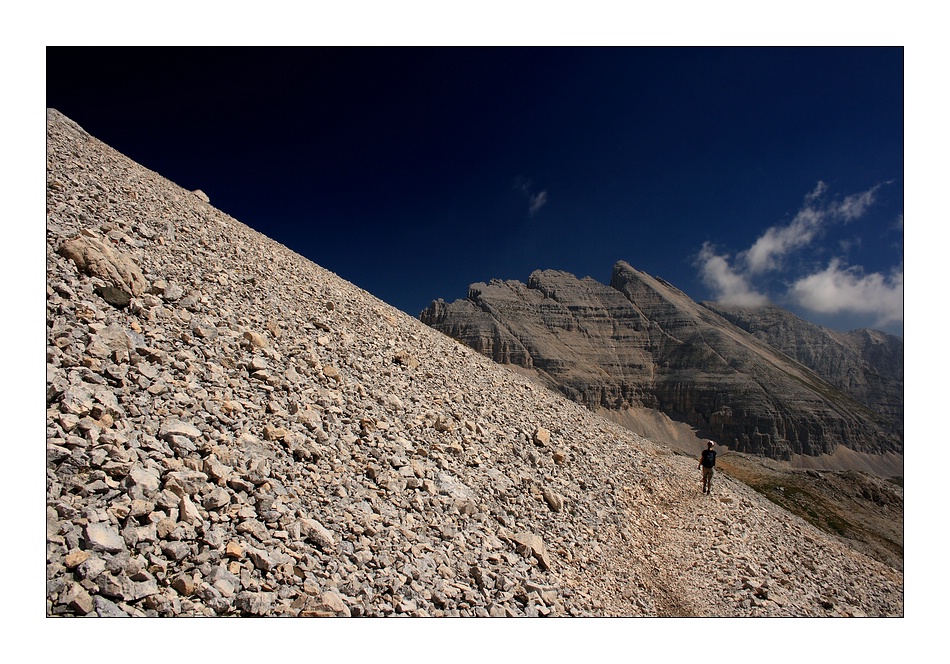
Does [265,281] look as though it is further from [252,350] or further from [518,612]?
[518,612]

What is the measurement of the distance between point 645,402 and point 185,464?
161964 millimetres

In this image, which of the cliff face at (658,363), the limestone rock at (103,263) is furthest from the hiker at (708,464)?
the cliff face at (658,363)

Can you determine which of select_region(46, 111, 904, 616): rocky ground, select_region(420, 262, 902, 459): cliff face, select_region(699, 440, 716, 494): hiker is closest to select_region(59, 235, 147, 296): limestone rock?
select_region(46, 111, 904, 616): rocky ground

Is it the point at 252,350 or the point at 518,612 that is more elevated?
the point at 252,350

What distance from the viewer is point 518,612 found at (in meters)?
6.25

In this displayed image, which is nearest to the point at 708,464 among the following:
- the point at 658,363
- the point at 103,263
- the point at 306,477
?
the point at 306,477

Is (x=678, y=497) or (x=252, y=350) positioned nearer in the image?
(x=252, y=350)

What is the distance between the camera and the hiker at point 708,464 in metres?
13.4

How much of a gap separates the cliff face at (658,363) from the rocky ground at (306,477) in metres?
137

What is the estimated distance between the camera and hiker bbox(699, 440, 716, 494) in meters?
13.4

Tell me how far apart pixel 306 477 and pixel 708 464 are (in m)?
11.7

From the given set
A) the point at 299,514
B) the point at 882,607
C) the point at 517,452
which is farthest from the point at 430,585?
the point at 882,607

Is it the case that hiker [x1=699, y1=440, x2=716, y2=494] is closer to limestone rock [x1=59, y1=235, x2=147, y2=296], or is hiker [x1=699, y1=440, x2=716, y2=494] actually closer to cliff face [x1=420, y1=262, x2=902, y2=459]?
limestone rock [x1=59, y1=235, x2=147, y2=296]

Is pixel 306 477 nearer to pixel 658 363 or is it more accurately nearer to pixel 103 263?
pixel 103 263
